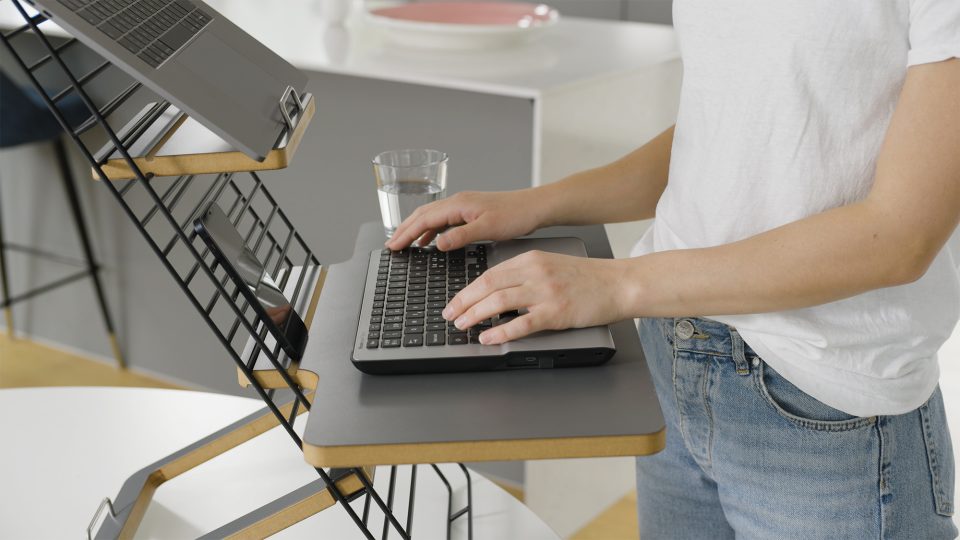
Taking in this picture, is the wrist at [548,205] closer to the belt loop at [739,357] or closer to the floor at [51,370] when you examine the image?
the belt loop at [739,357]

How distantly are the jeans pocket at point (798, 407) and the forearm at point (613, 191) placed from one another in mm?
228

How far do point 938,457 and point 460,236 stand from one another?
450 mm

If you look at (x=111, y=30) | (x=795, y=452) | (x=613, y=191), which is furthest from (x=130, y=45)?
(x=795, y=452)

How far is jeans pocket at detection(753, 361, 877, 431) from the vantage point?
0.80m

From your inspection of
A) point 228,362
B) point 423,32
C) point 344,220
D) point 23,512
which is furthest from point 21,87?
point 23,512

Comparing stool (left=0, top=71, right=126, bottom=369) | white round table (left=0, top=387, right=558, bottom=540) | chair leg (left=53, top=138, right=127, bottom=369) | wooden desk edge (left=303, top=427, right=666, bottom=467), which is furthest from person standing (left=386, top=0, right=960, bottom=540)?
chair leg (left=53, top=138, right=127, bottom=369)

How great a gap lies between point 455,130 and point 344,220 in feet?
1.19

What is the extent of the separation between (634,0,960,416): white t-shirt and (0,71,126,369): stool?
1873mm

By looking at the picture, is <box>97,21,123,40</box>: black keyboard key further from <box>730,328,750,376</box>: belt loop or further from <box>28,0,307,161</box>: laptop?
<box>730,328,750,376</box>: belt loop

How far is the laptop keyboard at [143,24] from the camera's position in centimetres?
63

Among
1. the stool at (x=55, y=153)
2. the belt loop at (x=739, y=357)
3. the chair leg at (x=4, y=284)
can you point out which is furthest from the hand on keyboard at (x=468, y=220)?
the chair leg at (x=4, y=284)

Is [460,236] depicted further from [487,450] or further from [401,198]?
[487,450]

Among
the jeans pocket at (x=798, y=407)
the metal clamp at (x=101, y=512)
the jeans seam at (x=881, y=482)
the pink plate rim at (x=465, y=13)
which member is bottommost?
the metal clamp at (x=101, y=512)

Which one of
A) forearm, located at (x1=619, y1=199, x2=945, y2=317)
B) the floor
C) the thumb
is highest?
forearm, located at (x1=619, y1=199, x2=945, y2=317)
